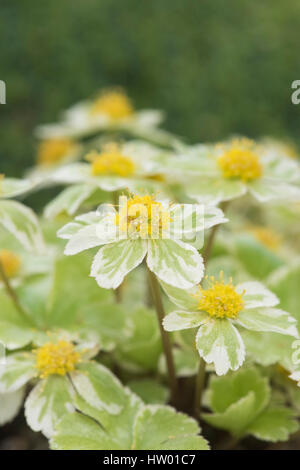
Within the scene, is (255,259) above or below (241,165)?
below

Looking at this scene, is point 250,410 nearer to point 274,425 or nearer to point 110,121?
point 274,425

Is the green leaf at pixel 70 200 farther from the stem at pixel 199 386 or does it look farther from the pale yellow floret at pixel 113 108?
the pale yellow floret at pixel 113 108

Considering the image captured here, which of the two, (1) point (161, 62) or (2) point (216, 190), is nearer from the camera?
(2) point (216, 190)

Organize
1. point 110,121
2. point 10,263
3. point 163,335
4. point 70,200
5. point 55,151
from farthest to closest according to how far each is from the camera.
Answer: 1. point 55,151
2. point 110,121
3. point 10,263
4. point 70,200
5. point 163,335

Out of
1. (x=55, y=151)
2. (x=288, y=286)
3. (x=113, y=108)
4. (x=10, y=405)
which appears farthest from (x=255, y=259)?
(x=55, y=151)

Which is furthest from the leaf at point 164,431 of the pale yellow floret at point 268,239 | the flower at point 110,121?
the flower at point 110,121

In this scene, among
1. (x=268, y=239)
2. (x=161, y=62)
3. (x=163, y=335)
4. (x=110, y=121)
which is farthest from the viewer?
(x=161, y=62)

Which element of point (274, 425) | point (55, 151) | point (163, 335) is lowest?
point (274, 425)

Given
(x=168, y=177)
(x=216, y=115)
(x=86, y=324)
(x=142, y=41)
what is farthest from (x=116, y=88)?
(x=86, y=324)
